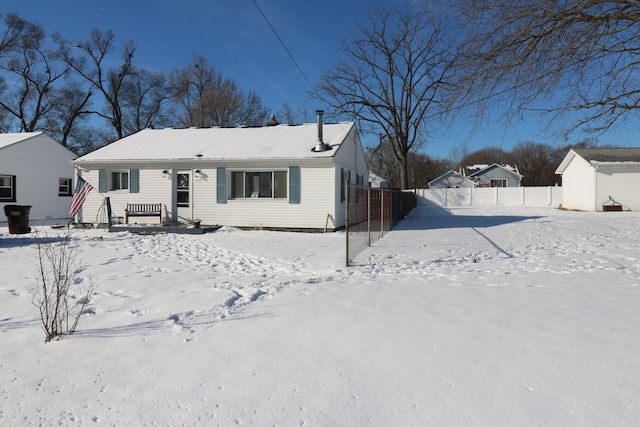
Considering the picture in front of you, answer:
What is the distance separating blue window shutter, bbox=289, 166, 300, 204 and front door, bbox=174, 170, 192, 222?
3.89m

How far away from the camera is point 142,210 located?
46.3 ft

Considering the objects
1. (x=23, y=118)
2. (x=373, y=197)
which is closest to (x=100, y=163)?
(x=373, y=197)

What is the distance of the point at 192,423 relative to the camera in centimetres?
222

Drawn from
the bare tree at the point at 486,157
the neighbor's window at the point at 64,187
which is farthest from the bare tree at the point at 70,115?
the bare tree at the point at 486,157

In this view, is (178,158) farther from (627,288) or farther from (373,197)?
(627,288)

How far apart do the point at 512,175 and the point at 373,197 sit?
146 feet

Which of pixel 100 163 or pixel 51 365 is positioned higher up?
pixel 100 163

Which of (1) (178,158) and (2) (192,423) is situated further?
(1) (178,158)

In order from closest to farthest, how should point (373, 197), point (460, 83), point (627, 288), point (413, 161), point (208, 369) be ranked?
point (208, 369) → point (627, 288) → point (460, 83) → point (373, 197) → point (413, 161)

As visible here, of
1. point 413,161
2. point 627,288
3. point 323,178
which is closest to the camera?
point 627,288

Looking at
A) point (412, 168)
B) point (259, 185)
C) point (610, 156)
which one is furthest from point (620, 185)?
point (412, 168)

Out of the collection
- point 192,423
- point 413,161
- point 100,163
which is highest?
point 413,161

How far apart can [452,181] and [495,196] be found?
49.2ft

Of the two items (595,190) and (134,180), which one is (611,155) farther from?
(134,180)
